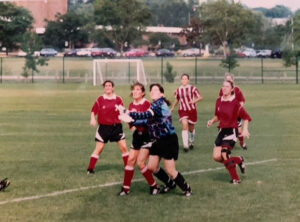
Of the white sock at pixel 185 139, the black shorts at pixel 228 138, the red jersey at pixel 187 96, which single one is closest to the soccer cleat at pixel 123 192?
the black shorts at pixel 228 138

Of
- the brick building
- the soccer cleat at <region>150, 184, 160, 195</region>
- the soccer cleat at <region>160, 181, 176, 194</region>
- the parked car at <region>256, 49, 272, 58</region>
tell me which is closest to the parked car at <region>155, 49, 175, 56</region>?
the parked car at <region>256, 49, 272, 58</region>

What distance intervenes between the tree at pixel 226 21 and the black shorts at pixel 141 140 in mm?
67728

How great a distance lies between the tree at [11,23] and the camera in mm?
69500

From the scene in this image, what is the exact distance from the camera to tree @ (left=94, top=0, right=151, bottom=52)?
259 ft

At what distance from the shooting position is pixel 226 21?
78750 mm

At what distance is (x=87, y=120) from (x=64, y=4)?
64971 millimetres

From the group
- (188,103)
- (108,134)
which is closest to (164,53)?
(188,103)

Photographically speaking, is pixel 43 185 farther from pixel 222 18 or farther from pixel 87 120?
pixel 222 18

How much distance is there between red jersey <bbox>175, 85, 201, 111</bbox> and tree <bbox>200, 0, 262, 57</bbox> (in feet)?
201

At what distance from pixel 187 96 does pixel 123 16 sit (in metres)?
62.1

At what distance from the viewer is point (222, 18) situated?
263ft

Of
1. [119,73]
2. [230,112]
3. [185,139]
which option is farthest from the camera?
[119,73]

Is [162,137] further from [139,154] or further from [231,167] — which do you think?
[231,167]

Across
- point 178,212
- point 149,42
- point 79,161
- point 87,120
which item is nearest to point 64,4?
point 149,42
